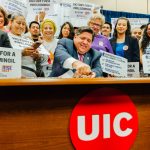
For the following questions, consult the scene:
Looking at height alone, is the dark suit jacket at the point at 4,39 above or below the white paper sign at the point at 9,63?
above

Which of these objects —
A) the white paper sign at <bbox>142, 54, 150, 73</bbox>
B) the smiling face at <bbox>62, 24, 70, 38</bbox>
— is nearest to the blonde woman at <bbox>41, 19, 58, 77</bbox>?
the smiling face at <bbox>62, 24, 70, 38</bbox>

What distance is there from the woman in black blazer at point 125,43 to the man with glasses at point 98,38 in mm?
142

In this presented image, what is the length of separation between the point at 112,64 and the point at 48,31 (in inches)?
54.1

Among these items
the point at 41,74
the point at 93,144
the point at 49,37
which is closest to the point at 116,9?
the point at 49,37

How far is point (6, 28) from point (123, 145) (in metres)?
1.30

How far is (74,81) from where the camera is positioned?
1.45 meters

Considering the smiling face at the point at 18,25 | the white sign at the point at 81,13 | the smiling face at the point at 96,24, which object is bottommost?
the smiling face at the point at 18,25

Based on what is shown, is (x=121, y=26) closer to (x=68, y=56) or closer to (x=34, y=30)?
(x=34, y=30)

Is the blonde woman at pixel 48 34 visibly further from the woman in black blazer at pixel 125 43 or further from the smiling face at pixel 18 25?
the smiling face at pixel 18 25

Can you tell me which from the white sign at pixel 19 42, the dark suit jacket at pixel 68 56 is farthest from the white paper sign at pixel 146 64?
the white sign at pixel 19 42

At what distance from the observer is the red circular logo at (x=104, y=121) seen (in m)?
1.57

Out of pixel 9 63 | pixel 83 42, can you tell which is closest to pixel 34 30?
pixel 83 42

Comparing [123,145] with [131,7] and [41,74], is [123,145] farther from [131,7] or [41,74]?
[131,7]

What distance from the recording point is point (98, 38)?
2.65 m
